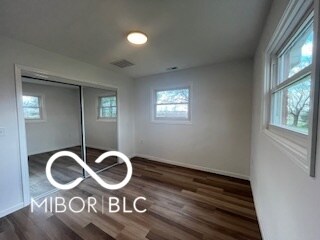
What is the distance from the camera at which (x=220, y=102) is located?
10.6 feet

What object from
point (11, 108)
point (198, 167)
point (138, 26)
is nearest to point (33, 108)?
point (11, 108)

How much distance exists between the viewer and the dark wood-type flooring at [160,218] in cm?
172

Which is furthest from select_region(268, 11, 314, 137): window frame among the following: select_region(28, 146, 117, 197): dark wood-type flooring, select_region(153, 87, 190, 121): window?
select_region(28, 146, 117, 197): dark wood-type flooring

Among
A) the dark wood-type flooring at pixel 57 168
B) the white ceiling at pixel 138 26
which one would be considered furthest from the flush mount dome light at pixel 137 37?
the dark wood-type flooring at pixel 57 168

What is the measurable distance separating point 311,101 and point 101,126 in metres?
4.01

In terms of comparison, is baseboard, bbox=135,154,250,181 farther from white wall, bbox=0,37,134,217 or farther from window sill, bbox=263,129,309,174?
white wall, bbox=0,37,134,217

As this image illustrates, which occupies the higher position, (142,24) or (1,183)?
(142,24)

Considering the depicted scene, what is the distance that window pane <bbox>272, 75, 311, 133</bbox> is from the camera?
2.96 ft

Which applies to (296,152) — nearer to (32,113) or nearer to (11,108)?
(11,108)

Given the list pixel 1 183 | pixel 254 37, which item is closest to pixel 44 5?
pixel 1 183

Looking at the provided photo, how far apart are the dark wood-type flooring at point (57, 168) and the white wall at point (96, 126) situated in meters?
0.23

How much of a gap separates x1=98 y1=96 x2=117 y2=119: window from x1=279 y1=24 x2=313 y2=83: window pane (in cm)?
338

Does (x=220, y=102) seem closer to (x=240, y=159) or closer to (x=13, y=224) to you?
(x=240, y=159)

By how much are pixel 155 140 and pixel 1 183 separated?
2911 mm
